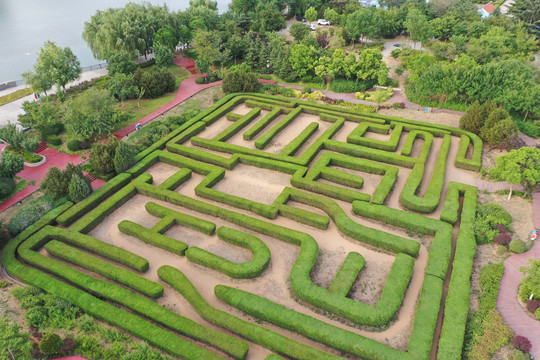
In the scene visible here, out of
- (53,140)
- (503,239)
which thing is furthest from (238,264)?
(53,140)

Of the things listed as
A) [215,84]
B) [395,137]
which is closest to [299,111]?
[395,137]

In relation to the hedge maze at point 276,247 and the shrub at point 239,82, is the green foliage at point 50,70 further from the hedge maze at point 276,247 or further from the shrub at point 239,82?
the shrub at point 239,82

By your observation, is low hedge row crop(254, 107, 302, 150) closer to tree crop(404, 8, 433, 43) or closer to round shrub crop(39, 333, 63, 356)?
round shrub crop(39, 333, 63, 356)

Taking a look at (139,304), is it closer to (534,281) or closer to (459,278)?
(459,278)

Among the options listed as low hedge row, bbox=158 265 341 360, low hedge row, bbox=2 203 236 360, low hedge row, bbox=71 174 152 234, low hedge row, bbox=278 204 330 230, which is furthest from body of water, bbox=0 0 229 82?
low hedge row, bbox=158 265 341 360

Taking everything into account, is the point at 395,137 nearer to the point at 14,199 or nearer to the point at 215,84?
the point at 215,84

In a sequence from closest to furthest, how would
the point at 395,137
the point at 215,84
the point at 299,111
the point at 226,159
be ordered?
the point at 226,159, the point at 395,137, the point at 299,111, the point at 215,84
